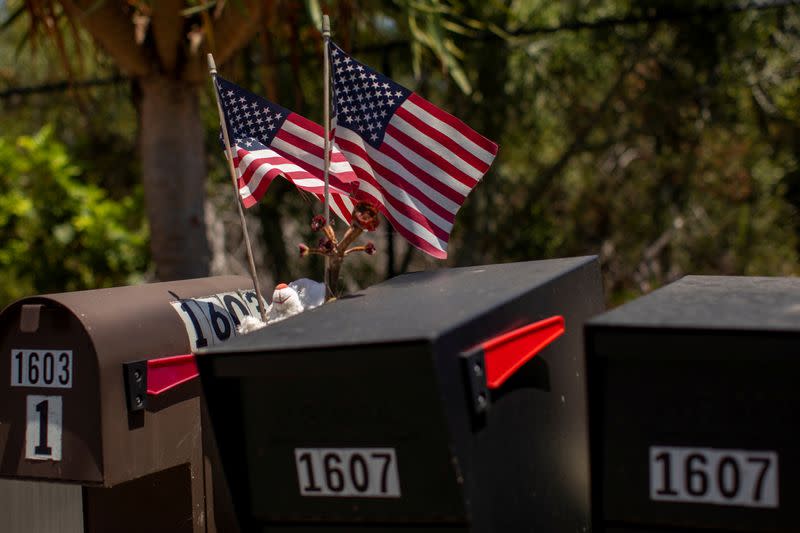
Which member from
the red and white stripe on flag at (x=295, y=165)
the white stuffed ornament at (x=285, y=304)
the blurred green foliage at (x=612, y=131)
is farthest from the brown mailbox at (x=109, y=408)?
the blurred green foliage at (x=612, y=131)

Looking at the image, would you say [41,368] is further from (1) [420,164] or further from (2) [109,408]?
(1) [420,164]

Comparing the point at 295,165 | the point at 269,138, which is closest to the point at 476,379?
the point at 295,165

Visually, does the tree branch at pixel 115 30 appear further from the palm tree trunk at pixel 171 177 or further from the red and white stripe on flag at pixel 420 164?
the red and white stripe on flag at pixel 420 164

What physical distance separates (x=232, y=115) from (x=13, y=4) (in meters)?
5.10

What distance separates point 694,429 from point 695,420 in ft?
0.06

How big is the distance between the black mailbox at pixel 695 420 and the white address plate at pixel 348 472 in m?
0.47

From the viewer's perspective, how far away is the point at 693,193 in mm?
9844

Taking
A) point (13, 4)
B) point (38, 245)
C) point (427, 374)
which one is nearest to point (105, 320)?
point (427, 374)

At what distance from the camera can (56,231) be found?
8.80m

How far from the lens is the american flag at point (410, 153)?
334cm

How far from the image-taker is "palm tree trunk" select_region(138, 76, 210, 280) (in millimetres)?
5879

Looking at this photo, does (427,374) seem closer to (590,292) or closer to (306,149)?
(590,292)

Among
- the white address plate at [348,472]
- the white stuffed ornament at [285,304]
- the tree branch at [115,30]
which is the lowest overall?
the white address plate at [348,472]

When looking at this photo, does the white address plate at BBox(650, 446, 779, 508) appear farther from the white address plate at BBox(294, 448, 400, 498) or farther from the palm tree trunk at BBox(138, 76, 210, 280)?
the palm tree trunk at BBox(138, 76, 210, 280)
